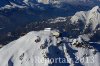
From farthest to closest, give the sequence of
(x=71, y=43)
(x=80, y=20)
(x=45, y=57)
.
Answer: (x=80, y=20) < (x=71, y=43) < (x=45, y=57)

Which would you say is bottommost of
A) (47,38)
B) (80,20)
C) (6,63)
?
(6,63)

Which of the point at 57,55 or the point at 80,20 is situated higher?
the point at 80,20

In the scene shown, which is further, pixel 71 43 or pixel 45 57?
pixel 71 43

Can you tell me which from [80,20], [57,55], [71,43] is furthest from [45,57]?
[80,20]

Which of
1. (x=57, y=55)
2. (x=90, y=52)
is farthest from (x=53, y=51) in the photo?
(x=90, y=52)

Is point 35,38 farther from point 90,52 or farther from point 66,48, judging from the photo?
point 90,52

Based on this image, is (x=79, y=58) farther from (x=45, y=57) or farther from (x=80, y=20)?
(x=80, y=20)

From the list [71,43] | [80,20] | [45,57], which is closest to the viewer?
[45,57]
